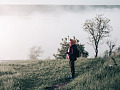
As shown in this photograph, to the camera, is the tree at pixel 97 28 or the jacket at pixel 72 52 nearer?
the jacket at pixel 72 52

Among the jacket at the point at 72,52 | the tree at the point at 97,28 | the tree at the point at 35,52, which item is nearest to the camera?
the jacket at the point at 72,52

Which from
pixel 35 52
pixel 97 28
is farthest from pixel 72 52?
pixel 35 52

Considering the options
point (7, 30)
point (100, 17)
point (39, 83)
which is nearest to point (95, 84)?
point (39, 83)

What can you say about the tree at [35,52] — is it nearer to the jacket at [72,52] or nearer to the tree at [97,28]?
the tree at [97,28]

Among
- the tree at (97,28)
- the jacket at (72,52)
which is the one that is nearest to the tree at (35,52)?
the tree at (97,28)

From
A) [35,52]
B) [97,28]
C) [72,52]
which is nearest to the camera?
[72,52]

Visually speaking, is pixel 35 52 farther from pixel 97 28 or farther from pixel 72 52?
pixel 72 52

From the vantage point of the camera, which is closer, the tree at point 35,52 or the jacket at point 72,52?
the jacket at point 72,52

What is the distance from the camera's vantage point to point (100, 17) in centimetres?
3559

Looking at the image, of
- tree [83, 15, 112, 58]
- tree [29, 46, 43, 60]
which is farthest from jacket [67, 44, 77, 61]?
tree [29, 46, 43, 60]

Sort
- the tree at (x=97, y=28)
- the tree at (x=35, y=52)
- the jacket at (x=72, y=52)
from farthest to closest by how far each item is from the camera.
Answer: the tree at (x=35, y=52)
the tree at (x=97, y=28)
the jacket at (x=72, y=52)

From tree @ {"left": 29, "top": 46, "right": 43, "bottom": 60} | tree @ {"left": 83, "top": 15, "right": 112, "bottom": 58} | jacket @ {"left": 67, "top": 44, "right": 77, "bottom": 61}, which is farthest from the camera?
tree @ {"left": 29, "top": 46, "right": 43, "bottom": 60}

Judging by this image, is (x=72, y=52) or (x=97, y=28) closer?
(x=72, y=52)

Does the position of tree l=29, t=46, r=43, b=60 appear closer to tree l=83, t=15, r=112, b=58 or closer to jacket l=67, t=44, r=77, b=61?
tree l=83, t=15, r=112, b=58
